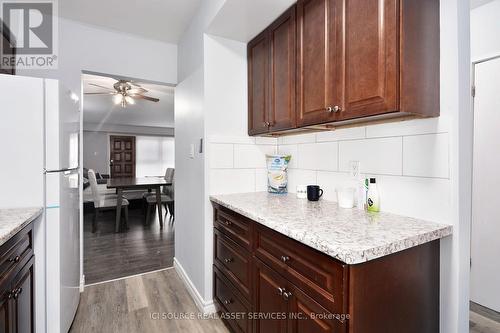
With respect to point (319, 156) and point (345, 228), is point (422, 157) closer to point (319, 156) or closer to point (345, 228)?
point (345, 228)

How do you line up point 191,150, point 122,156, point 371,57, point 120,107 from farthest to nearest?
point 122,156, point 120,107, point 191,150, point 371,57

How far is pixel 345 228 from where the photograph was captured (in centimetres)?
98

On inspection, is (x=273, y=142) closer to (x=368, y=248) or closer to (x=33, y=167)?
(x=368, y=248)

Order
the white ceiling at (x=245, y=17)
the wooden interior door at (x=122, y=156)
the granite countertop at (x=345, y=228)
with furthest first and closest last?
the wooden interior door at (x=122, y=156), the white ceiling at (x=245, y=17), the granite countertop at (x=345, y=228)

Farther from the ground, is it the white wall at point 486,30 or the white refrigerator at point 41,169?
the white wall at point 486,30

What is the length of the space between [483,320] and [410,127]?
171 centimetres

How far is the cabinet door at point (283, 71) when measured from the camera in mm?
1524

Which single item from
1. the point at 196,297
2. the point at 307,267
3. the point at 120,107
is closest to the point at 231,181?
the point at 196,297

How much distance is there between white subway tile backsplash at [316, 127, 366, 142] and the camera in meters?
1.41

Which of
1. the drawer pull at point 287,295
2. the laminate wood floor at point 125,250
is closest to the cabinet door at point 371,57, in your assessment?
the drawer pull at point 287,295

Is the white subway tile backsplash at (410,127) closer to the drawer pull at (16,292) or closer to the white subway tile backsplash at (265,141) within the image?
the white subway tile backsplash at (265,141)

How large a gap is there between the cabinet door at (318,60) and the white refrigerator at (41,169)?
1412 mm

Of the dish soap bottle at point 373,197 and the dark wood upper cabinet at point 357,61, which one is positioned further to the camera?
the dish soap bottle at point 373,197

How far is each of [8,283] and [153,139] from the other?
8.68m
